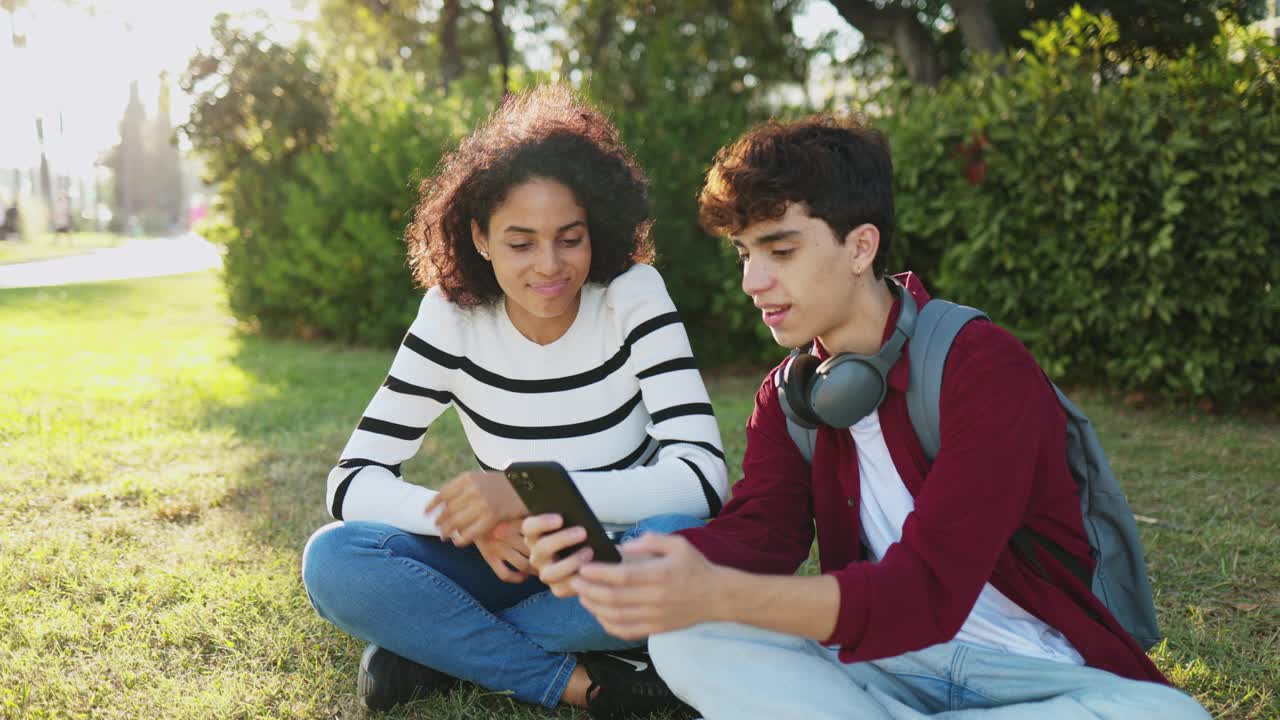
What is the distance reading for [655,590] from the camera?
1.77m

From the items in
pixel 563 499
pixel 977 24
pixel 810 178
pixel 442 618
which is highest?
pixel 977 24

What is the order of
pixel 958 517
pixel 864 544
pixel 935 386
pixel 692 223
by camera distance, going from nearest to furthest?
1. pixel 958 517
2. pixel 935 386
3. pixel 864 544
4. pixel 692 223

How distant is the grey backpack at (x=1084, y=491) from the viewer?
2.09 m

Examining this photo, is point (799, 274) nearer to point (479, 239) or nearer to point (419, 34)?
point (479, 239)

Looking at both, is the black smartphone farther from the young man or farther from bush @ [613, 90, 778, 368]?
bush @ [613, 90, 778, 368]

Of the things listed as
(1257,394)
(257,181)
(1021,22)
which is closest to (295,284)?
(257,181)

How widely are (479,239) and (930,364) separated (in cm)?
150

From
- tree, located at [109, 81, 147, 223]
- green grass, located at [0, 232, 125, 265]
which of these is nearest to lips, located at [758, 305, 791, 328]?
green grass, located at [0, 232, 125, 265]

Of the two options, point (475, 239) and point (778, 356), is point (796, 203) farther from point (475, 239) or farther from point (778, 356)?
point (778, 356)

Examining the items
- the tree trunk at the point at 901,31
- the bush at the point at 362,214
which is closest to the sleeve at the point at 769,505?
the bush at the point at 362,214

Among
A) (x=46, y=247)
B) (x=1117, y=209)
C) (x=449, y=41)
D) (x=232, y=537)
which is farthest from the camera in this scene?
(x=46, y=247)

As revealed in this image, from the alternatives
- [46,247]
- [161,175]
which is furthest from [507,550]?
[161,175]

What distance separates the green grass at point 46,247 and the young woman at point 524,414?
85.3 ft

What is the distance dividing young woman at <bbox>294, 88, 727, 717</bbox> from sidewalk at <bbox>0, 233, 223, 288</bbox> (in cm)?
1443
